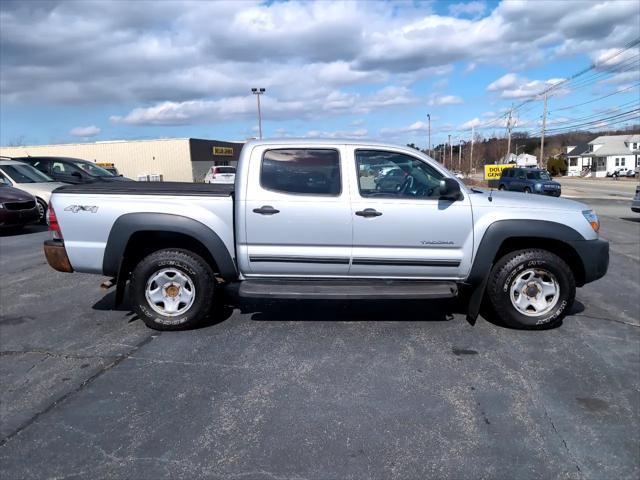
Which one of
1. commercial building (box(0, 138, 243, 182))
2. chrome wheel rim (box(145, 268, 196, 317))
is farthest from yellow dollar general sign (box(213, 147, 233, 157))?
chrome wheel rim (box(145, 268, 196, 317))

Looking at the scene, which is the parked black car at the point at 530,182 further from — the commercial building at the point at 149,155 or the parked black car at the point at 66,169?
the commercial building at the point at 149,155

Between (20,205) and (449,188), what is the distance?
35.7 ft

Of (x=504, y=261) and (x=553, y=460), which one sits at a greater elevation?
(x=504, y=261)

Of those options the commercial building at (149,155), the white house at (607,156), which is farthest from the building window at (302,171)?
the white house at (607,156)

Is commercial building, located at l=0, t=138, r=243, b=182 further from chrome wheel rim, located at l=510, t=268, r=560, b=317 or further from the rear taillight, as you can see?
chrome wheel rim, located at l=510, t=268, r=560, b=317

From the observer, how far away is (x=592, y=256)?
5.03 meters

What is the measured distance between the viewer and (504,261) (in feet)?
16.4

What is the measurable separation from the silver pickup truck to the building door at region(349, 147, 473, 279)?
0.01 metres

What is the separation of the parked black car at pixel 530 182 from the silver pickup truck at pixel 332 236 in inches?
1011

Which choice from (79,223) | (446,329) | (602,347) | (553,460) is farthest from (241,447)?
(602,347)

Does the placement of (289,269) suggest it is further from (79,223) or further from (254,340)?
(79,223)

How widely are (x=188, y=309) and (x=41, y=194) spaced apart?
10.4 meters

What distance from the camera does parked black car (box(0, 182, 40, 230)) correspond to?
11.6 metres

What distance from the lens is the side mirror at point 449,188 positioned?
4730mm
